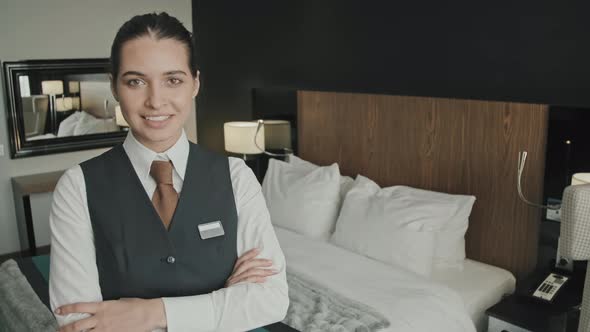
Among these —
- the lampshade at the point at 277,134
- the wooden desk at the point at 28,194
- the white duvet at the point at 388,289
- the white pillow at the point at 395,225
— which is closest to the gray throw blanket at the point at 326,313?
the white duvet at the point at 388,289

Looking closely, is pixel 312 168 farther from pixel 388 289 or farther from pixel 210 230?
pixel 210 230

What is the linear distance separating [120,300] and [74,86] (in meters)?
3.74

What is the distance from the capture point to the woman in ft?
3.36

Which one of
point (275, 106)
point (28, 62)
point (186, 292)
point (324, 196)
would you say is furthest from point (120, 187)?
point (28, 62)

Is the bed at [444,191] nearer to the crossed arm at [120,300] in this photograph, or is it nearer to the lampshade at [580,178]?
the lampshade at [580,178]

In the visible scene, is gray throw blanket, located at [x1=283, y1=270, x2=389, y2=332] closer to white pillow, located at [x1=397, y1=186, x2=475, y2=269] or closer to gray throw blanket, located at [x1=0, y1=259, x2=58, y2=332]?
white pillow, located at [x1=397, y1=186, x2=475, y2=269]

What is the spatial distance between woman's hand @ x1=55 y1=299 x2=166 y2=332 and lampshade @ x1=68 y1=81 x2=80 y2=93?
3.68m

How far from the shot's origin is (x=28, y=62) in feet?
13.2

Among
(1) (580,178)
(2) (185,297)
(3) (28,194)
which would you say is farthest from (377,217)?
(3) (28,194)

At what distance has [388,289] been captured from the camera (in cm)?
236

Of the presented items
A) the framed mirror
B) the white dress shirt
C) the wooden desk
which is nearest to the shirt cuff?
the white dress shirt

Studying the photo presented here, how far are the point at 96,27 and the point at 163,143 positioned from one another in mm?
3729

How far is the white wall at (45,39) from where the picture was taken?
3.97 metres

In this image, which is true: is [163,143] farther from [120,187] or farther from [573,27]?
[573,27]
